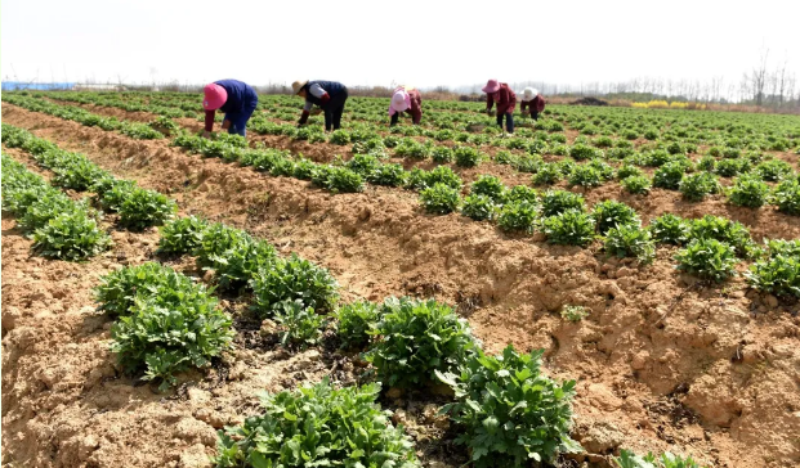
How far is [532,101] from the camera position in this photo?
2381cm

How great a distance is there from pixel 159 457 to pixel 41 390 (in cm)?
166

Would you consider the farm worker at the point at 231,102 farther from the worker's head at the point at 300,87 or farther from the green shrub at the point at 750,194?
the green shrub at the point at 750,194

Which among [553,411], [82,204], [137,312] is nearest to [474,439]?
[553,411]

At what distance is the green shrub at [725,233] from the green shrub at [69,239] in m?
7.40

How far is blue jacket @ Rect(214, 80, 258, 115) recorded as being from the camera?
13109 mm

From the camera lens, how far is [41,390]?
4316 mm

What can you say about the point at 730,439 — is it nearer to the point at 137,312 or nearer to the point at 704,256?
the point at 704,256

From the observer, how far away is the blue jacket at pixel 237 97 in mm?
13109

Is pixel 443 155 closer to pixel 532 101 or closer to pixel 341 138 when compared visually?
pixel 341 138

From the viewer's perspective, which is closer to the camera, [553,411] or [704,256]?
[553,411]

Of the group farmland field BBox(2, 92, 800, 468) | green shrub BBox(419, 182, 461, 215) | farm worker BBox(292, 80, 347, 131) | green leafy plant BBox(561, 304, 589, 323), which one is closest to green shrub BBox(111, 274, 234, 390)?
farmland field BBox(2, 92, 800, 468)

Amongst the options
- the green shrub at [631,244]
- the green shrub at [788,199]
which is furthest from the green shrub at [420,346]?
the green shrub at [788,199]

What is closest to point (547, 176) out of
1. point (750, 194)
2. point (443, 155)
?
point (443, 155)

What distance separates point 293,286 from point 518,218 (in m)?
3.26
